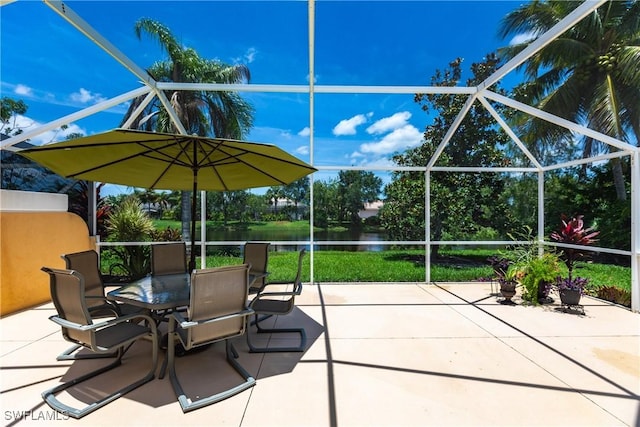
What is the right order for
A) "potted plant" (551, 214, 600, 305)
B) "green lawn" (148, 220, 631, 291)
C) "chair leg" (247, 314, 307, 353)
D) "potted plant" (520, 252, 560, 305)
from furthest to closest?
1. "green lawn" (148, 220, 631, 291)
2. "potted plant" (520, 252, 560, 305)
3. "potted plant" (551, 214, 600, 305)
4. "chair leg" (247, 314, 307, 353)

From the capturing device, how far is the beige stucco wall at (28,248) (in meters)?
4.03

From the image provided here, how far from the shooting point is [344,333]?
11.2 feet

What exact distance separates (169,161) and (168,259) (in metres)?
1.41

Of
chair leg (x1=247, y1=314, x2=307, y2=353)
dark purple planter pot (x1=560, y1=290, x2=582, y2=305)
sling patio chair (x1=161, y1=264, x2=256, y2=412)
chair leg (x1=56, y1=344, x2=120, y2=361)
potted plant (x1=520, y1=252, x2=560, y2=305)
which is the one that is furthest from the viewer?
potted plant (x1=520, y1=252, x2=560, y2=305)

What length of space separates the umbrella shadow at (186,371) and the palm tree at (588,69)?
10.2 meters

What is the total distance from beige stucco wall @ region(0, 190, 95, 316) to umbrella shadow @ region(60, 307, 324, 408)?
2.49 m

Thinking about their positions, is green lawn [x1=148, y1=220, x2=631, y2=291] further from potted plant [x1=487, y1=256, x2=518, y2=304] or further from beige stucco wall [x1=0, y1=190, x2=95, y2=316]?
beige stucco wall [x1=0, y1=190, x2=95, y2=316]

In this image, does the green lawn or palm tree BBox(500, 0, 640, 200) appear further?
palm tree BBox(500, 0, 640, 200)

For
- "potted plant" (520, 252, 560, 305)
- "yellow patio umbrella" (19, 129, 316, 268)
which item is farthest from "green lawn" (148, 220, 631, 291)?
"yellow patio umbrella" (19, 129, 316, 268)

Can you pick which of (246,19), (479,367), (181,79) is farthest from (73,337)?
(181,79)

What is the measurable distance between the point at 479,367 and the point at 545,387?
0.47 meters

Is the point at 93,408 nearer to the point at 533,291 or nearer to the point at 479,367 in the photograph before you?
the point at 479,367

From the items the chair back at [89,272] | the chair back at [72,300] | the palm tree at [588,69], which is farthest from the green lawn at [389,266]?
the chair back at [72,300]

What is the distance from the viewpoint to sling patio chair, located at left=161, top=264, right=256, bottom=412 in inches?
85.1
